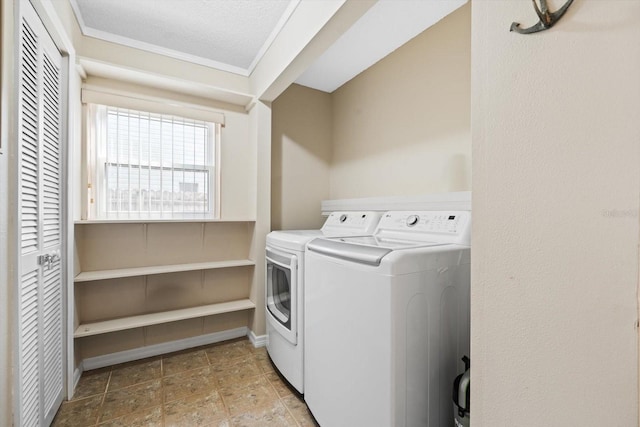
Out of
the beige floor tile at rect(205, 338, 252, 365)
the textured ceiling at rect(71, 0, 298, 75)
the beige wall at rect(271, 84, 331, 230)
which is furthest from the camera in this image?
the beige wall at rect(271, 84, 331, 230)

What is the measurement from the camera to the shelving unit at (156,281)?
6.98 ft

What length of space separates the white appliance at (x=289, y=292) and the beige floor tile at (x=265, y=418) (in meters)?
0.15

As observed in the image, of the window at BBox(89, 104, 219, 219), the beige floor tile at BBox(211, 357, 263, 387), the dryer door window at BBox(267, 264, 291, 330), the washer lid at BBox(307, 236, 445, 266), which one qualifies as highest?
the window at BBox(89, 104, 219, 219)

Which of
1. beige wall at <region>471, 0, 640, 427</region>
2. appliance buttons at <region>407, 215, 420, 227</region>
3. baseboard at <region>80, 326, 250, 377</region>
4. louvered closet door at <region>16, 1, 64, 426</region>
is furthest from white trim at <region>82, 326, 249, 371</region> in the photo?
beige wall at <region>471, 0, 640, 427</region>

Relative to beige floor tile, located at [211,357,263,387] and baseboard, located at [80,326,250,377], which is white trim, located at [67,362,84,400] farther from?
beige floor tile, located at [211,357,263,387]

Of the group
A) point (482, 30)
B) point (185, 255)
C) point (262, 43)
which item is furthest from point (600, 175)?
point (185, 255)

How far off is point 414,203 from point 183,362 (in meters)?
2.16

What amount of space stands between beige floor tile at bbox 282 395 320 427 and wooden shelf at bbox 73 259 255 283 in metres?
1.13

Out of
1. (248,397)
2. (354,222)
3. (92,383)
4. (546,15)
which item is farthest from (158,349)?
(546,15)

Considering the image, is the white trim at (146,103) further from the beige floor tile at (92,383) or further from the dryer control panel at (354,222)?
the beige floor tile at (92,383)

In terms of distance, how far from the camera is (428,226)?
1.62m

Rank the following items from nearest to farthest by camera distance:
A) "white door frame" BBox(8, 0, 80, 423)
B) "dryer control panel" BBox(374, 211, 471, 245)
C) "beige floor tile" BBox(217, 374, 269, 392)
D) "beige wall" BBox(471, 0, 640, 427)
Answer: "beige wall" BBox(471, 0, 640, 427) < "white door frame" BBox(8, 0, 80, 423) < "dryer control panel" BBox(374, 211, 471, 245) < "beige floor tile" BBox(217, 374, 269, 392)

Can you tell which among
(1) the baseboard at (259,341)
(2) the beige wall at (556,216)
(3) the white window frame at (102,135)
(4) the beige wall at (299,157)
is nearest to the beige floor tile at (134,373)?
(1) the baseboard at (259,341)

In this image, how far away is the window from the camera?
7.19 feet
